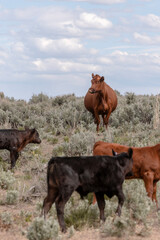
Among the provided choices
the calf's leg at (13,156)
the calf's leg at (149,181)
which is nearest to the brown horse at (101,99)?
the calf's leg at (13,156)

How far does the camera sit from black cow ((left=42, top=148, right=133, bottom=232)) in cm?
602

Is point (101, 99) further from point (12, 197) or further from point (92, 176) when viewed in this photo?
point (92, 176)

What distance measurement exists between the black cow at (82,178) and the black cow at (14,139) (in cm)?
571

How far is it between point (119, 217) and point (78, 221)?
31.0 inches

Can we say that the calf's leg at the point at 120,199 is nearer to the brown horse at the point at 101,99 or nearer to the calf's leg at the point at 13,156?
the calf's leg at the point at 13,156

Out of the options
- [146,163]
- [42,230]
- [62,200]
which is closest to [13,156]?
[146,163]

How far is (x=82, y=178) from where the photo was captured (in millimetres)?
6148

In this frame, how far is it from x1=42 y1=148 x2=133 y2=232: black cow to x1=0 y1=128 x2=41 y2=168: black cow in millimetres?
5710

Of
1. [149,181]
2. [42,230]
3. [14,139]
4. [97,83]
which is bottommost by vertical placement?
A: [42,230]

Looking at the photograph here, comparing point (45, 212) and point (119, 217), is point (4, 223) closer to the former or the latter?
point (45, 212)

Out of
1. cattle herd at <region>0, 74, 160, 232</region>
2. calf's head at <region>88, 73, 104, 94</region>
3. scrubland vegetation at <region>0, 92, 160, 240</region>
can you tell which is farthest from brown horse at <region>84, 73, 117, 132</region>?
cattle herd at <region>0, 74, 160, 232</region>

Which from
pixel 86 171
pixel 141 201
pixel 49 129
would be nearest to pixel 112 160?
pixel 86 171

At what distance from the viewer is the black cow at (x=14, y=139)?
11859mm

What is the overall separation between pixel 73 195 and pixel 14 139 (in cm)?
346
